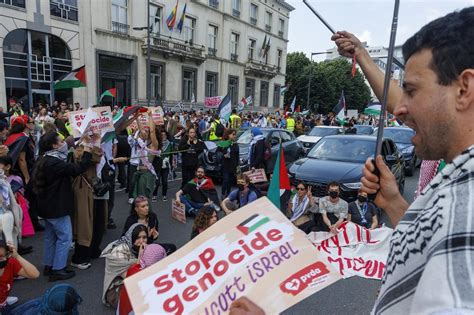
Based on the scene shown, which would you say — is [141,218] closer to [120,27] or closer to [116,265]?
[116,265]

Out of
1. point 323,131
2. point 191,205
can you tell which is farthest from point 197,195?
point 323,131

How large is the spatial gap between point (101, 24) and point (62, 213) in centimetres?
1924

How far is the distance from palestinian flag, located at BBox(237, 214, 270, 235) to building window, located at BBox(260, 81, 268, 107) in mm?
37359

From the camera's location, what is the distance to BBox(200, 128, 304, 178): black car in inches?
400

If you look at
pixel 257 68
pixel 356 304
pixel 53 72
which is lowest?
pixel 356 304

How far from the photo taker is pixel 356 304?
4.07 metres

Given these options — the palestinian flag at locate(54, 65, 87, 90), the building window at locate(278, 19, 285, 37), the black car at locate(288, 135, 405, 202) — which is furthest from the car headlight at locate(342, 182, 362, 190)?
the building window at locate(278, 19, 285, 37)

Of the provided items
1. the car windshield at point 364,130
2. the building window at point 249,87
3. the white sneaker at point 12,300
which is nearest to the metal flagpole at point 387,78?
the white sneaker at point 12,300

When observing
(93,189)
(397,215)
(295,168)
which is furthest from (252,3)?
(397,215)

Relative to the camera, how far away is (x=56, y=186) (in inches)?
172

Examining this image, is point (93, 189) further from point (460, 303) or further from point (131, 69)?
point (131, 69)

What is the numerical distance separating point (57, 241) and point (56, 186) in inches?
28.4

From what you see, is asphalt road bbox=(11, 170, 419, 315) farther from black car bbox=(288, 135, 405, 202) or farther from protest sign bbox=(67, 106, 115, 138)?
black car bbox=(288, 135, 405, 202)

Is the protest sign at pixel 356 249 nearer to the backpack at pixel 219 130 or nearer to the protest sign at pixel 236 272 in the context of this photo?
the protest sign at pixel 236 272
